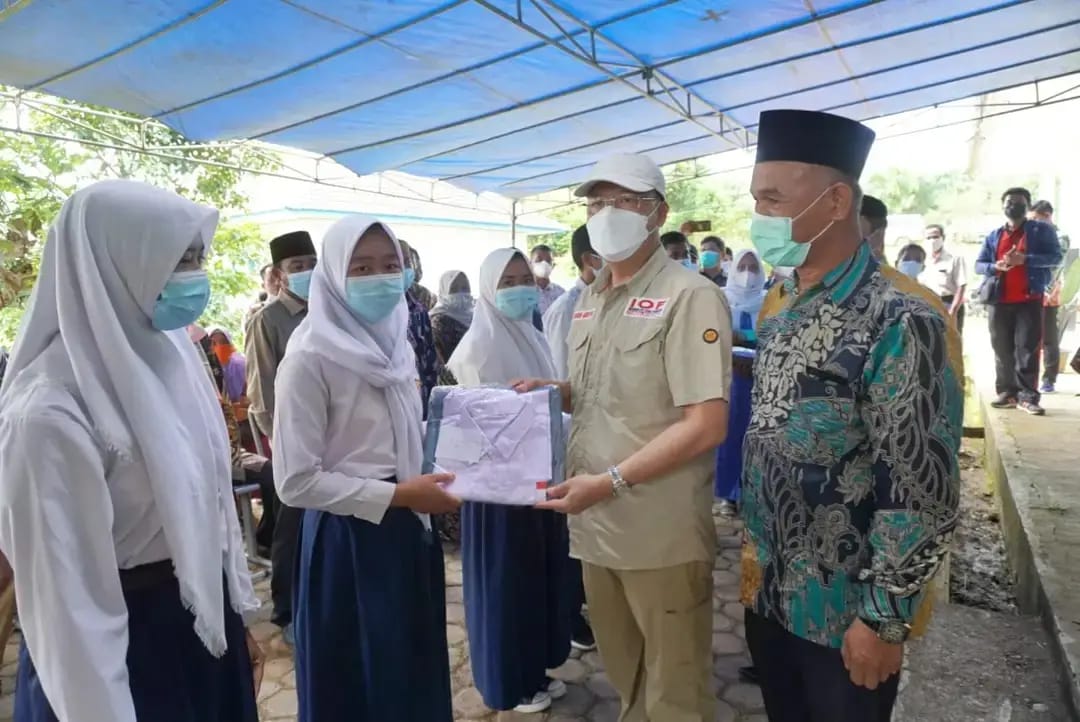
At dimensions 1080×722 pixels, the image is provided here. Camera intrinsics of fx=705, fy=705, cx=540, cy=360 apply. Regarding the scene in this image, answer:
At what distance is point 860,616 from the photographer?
139 centimetres

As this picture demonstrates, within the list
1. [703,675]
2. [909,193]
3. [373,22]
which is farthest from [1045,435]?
[909,193]

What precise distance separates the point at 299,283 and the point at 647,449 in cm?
254

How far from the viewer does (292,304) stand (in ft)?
12.4

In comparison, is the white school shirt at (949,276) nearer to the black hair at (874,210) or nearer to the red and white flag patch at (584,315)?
the black hair at (874,210)

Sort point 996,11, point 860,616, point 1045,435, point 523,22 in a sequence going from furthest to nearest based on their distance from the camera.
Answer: point 996,11 → point 523,22 → point 1045,435 → point 860,616

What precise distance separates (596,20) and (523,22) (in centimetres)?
69

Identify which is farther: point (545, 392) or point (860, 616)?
point (545, 392)

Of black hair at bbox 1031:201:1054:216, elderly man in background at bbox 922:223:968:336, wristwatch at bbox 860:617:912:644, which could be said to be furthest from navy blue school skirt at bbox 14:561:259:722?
elderly man in background at bbox 922:223:968:336

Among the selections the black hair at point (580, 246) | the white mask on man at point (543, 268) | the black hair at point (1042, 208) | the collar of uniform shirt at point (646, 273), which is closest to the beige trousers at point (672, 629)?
the collar of uniform shirt at point (646, 273)

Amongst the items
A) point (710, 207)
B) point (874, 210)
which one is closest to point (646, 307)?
point (874, 210)

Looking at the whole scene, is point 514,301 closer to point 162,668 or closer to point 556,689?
point 556,689

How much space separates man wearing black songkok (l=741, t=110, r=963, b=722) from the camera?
1.33 m

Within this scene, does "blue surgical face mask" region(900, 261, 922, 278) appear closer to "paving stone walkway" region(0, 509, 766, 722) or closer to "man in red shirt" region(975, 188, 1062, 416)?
"man in red shirt" region(975, 188, 1062, 416)

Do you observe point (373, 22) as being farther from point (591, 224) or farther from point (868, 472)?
point (868, 472)
